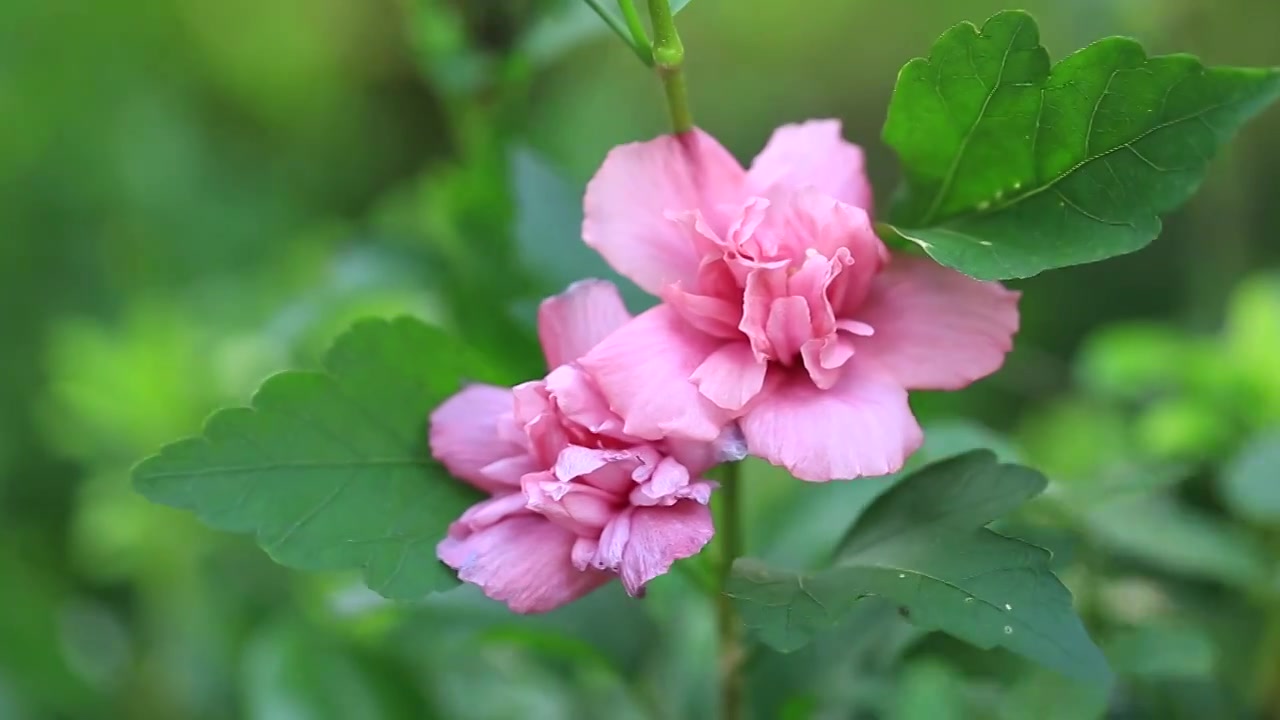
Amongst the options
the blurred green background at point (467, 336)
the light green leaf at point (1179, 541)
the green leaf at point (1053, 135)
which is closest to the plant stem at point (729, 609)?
the blurred green background at point (467, 336)

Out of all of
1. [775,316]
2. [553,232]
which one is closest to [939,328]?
[775,316]

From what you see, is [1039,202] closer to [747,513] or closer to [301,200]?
[747,513]

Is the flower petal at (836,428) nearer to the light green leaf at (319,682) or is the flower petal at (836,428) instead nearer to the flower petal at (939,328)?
the flower petal at (939,328)

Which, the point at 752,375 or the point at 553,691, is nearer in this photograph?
the point at 752,375

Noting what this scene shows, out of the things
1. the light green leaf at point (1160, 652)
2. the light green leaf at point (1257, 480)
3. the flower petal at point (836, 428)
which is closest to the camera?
the flower petal at point (836, 428)

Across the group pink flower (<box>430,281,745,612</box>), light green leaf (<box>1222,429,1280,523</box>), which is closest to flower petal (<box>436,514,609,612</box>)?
pink flower (<box>430,281,745,612</box>)

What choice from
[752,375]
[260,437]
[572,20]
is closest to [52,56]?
[572,20]

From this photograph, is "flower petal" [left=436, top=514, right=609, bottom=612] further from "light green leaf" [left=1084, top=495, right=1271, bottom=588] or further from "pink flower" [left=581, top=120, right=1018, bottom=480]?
"light green leaf" [left=1084, top=495, right=1271, bottom=588]
